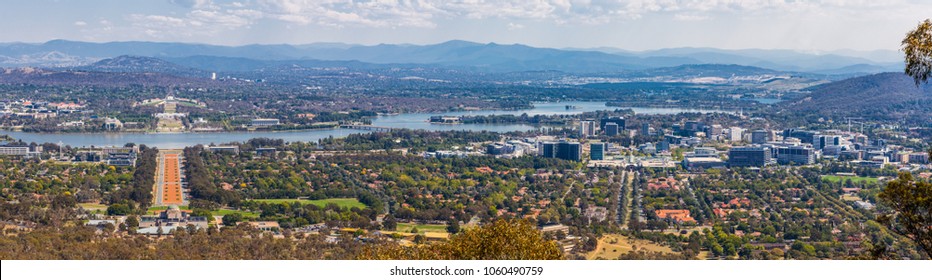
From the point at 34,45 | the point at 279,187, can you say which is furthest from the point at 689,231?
the point at 34,45

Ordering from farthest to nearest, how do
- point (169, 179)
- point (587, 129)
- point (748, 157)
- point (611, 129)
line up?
1. point (611, 129)
2. point (587, 129)
3. point (748, 157)
4. point (169, 179)

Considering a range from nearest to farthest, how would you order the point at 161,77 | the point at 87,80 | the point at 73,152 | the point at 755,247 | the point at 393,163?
the point at 755,247 < the point at 393,163 < the point at 73,152 < the point at 87,80 < the point at 161,77

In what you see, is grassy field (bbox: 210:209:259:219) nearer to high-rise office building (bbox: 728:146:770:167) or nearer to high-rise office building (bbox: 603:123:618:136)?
high-rise office building (bbox: 728:146:770:167)

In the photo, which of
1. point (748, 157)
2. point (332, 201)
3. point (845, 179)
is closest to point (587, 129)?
point (748, 157)

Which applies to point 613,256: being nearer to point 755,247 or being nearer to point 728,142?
point 755,247

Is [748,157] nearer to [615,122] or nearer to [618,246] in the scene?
[615,122]

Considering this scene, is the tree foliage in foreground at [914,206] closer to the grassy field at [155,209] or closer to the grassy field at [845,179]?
the grassy field at [155,209]
